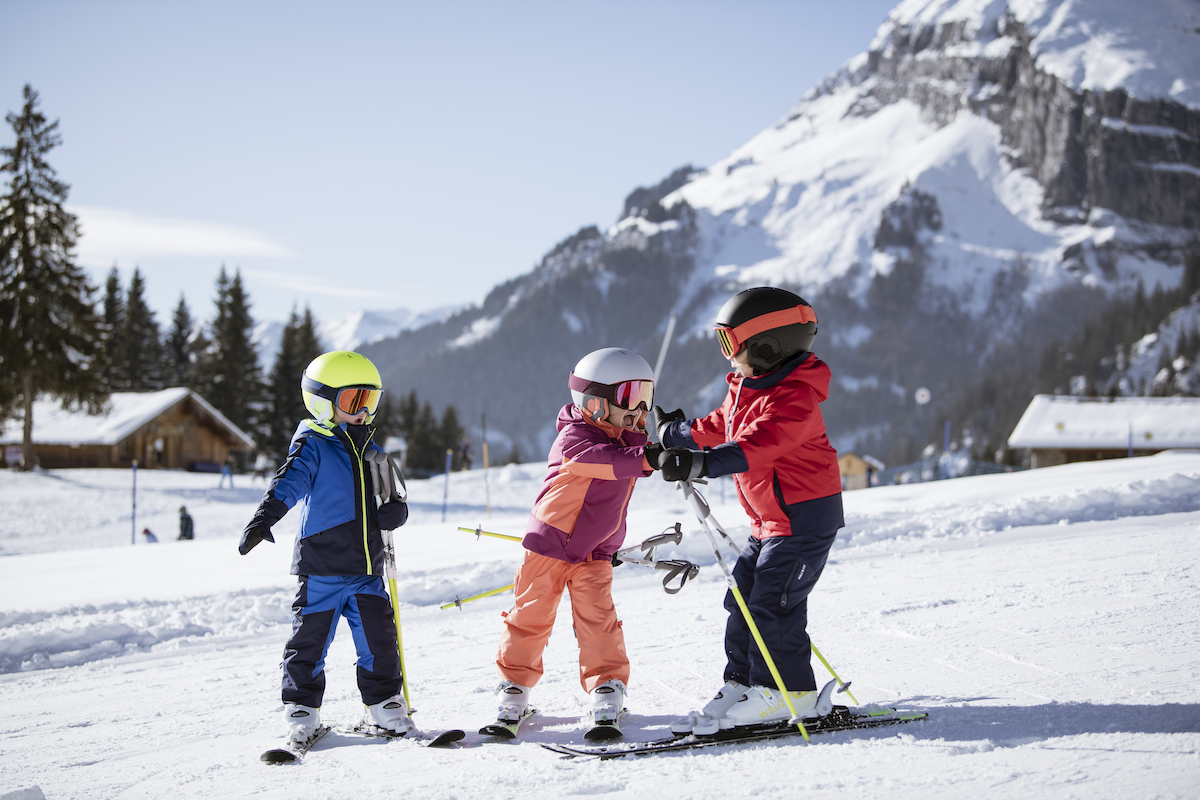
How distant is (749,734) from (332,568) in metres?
2.00

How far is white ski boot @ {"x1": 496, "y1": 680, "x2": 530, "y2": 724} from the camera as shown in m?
3.72

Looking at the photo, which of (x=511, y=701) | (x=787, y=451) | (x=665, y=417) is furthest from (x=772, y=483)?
(x=511, y=701)

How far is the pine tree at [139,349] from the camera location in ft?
181

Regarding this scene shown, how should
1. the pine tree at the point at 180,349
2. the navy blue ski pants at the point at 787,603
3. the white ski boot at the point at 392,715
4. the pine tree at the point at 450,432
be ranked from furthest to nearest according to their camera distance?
the pine tree at the point at 450,432 < the pine tree at the point at 180,349 < the white ski boot at the point at 392,715 < the navy blue ski pants at the point at 787,603

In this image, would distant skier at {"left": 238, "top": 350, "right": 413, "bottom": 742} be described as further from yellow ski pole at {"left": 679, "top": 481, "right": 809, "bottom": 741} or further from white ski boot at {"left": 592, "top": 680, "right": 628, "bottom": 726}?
yellow ski pole at {"left": 679, "top": 481, "right": 809, "bottom": 741}

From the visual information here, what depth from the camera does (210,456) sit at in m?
41.7

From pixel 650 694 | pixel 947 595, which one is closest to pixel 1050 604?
pixel 947 595

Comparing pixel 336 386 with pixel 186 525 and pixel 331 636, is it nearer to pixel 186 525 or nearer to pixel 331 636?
pixel 331 636

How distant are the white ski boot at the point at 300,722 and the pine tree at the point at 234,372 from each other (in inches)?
1933

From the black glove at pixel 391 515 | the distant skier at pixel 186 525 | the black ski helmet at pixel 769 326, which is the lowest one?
the distant skier at pixel 186 525

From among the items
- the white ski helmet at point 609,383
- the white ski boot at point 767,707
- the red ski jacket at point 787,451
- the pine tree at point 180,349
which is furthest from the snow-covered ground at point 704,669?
the pine tree at point 180,349

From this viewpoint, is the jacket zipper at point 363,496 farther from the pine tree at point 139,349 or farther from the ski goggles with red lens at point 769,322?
the pine tree at point 139,349

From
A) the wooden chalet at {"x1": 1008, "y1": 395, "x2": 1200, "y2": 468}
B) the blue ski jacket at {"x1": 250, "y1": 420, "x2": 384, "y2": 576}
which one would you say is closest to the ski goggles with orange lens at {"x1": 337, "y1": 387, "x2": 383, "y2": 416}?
the blue ski jacket at {"x1": 250, "y1": 420, "x2": 384, "y2": 576}

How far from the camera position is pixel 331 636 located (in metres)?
3.97
